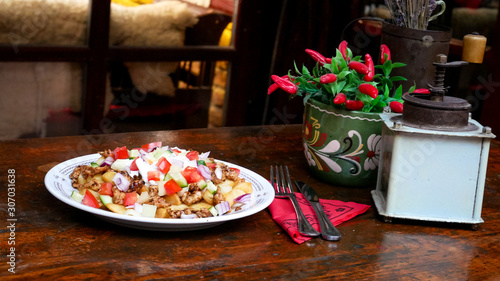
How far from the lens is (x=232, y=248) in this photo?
1.02m

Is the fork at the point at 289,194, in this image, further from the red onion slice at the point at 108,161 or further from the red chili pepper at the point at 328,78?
the red onion slice at the point at 108,161

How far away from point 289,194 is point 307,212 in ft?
0.23

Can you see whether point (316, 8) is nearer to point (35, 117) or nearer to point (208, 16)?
point (208, 16)

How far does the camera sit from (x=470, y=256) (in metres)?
1.07

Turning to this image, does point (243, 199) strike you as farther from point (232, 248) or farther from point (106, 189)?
point (106, 189)

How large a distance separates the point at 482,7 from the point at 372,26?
39.0 inches

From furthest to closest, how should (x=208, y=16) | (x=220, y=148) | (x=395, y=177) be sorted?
1. (x=208, y=16)
2. (x=220, y=148)
3. (x=395, y=177)

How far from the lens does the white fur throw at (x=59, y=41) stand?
8.20 feet

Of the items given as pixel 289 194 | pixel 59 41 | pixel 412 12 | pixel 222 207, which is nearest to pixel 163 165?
pixel 222 207

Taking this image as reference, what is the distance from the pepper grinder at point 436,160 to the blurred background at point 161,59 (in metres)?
1.55

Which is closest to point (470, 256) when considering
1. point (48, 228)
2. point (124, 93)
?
point (48, 228)

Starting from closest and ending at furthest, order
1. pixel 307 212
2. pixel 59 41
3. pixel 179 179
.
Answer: pixel 179 179 → pixel 307 212 → pixel 59 41

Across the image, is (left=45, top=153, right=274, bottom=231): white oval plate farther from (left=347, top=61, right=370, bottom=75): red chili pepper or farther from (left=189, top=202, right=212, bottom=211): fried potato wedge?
(left=347, top=61, right=370, bottom=75): red chili pepper

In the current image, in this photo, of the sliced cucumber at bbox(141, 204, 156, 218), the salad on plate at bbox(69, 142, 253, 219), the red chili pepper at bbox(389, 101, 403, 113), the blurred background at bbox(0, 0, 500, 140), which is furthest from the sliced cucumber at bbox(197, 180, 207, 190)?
the blurred background at bbox(0, 0, 500, 140)
